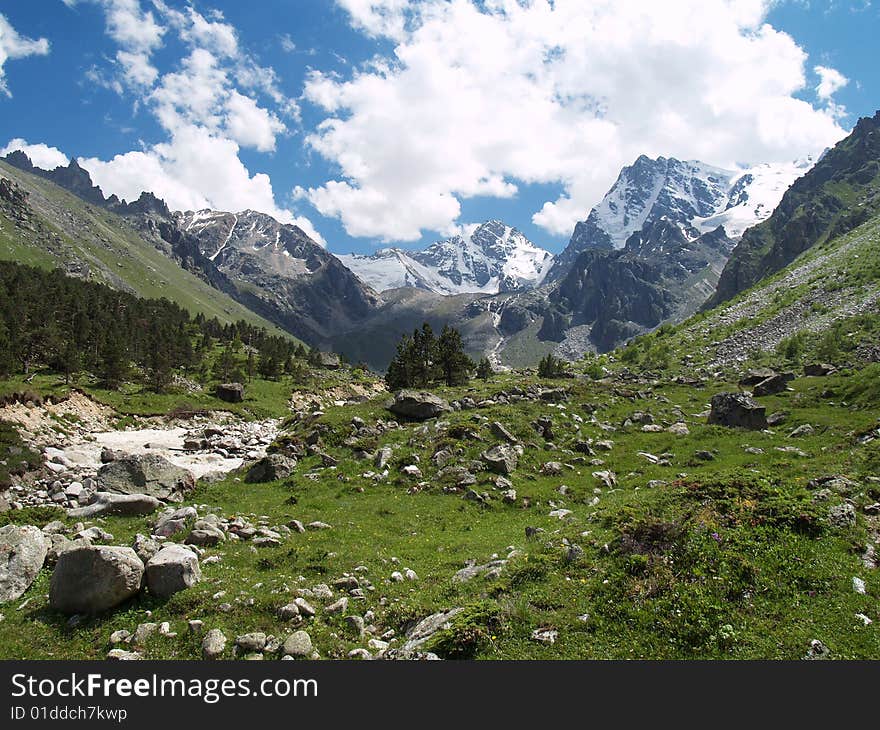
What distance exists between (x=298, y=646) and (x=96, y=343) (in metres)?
83.5

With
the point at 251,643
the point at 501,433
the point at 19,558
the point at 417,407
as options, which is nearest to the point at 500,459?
the point at 501,433

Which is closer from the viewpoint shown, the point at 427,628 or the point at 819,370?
the point at 427,628

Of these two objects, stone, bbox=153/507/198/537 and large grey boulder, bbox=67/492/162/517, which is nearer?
stone, bbox=153/507/198/537

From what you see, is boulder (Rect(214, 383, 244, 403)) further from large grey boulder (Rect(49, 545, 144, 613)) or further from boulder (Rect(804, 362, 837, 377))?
boulder (Rect(804, 362, 837, 377))

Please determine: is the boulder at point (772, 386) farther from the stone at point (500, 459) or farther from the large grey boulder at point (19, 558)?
the large grey boulder at point (19, 558)

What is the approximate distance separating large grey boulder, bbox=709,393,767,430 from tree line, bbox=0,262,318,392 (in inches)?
2589

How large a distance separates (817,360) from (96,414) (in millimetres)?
79953

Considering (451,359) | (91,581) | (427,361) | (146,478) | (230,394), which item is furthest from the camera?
(230,394)

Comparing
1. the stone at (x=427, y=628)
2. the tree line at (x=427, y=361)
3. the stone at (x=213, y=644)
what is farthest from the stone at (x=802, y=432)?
the tree line at (x=427, y=361)

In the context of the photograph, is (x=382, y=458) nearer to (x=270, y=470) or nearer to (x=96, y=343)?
(x=270, y=470)

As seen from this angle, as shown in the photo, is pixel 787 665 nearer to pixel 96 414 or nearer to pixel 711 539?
pixel 711 539

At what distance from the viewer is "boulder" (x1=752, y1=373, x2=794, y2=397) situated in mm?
43750

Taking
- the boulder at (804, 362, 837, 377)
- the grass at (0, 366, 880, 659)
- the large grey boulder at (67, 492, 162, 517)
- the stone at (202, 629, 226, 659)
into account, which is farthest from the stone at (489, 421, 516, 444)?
the boulder at (804, 362, 837, 377)

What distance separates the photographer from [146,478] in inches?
947
